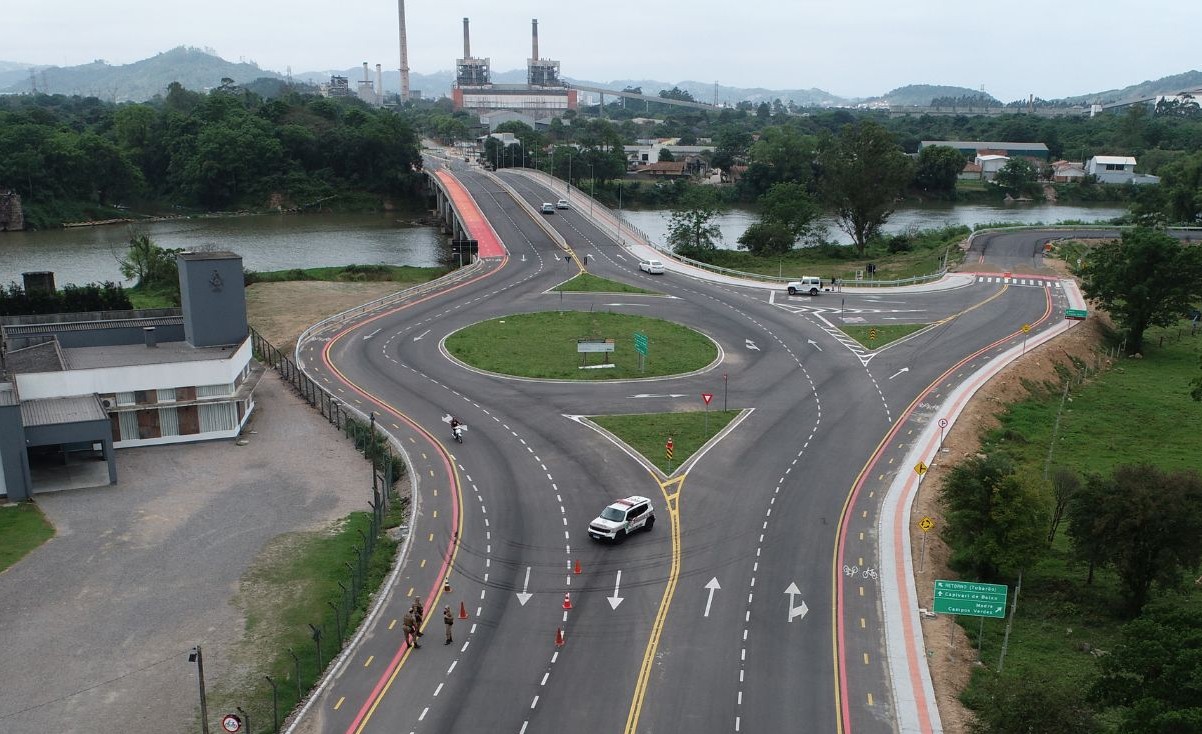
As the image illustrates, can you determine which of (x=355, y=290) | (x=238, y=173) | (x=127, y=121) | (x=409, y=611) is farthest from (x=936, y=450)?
(x=127, y=121)

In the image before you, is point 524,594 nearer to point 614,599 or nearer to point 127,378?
point 614,599

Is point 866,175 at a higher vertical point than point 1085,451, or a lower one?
higher

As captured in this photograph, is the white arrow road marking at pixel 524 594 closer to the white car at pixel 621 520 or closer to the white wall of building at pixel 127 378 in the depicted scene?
Answer: the white car at pixel 621 520

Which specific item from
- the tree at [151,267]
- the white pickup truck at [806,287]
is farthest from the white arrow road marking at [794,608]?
the tree at [151,267]

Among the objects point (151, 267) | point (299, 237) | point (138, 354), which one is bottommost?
point (299, 237)

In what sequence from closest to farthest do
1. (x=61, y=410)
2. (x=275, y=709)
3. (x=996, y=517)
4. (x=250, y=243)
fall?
(x=275, y=709), (x=996, y=517), (x=61, y=410), (x=250, y=243)

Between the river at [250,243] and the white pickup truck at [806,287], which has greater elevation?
the white pickup truck at [806,287]

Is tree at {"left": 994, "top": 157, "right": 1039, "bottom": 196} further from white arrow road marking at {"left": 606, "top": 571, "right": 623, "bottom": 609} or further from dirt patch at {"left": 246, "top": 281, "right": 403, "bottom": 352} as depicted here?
white arrow road marking at {"left": 606, "top": 571, "right": 623, "bottom": 609}

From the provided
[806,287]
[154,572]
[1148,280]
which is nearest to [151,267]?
[806,287]
